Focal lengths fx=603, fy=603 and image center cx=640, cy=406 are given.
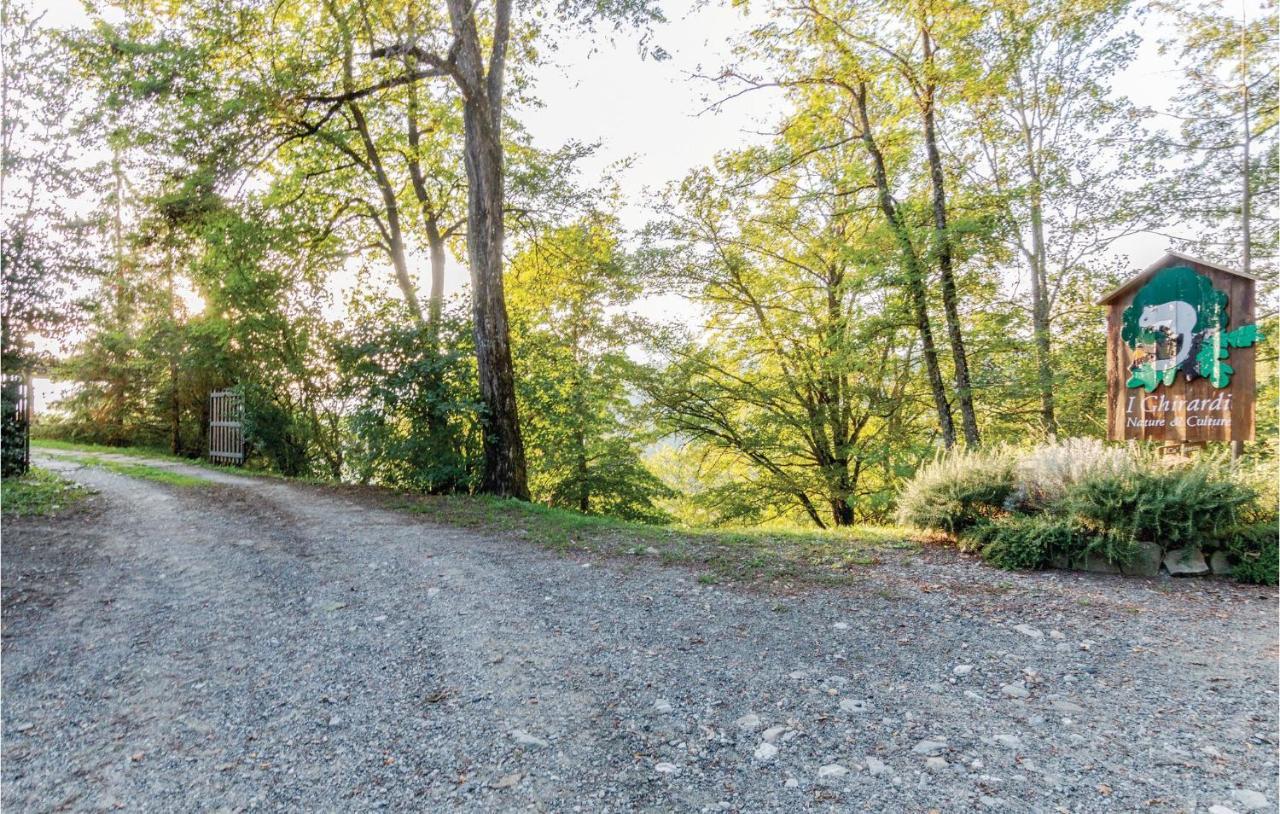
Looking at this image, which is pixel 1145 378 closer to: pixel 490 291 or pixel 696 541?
pixel 696 541

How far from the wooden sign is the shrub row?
0.49 metres

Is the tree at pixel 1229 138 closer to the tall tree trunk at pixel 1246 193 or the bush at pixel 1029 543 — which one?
the tall tree trunk at pixel 1246 193

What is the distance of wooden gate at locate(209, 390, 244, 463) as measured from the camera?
12.6 meters

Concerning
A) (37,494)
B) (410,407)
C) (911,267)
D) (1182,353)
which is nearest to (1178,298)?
(1182,353)

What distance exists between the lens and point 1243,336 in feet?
17.4

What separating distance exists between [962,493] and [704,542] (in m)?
2.49

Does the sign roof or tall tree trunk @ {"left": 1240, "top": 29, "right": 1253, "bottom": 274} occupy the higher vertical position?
tall tree trunk @ {"left": 1240, "top": 29, "right": 1253, "bottom": 274}

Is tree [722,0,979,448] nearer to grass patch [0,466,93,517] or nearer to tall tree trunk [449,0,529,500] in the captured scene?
tall tree trunk [449,0,529,500]

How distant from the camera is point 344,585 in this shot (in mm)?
4398

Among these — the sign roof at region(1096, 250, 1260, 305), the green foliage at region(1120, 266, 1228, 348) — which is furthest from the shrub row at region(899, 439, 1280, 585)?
the sign roof at region(1096, 250, 1260, 305)

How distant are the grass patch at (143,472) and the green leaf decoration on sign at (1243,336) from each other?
41.3ft

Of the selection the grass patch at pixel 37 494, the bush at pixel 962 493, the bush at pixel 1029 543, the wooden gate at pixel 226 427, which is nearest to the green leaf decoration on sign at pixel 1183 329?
the bush at pixel 962 493

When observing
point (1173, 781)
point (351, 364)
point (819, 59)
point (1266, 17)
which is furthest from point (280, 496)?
point (1266, 17)

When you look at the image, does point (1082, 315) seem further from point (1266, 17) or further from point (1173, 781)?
point (1173, 781)
